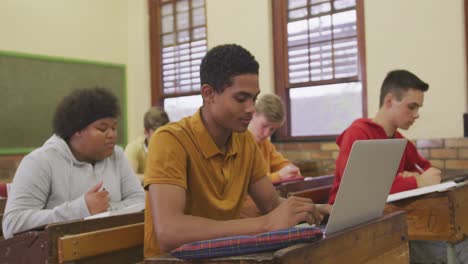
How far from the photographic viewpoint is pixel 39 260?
166 cm

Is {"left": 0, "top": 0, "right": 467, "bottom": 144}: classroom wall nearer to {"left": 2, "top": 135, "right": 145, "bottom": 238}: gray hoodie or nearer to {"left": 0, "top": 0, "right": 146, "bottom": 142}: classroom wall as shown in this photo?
{"left": 0, "top": 0, "right": 146, "bottom": 142}: classroom wall

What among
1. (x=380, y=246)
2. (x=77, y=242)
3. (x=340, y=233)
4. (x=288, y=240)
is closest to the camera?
(x=288, y=240)

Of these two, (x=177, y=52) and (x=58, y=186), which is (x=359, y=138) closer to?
(x=58, y=186)

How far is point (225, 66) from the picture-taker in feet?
5.20

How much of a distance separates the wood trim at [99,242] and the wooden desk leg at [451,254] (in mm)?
1225

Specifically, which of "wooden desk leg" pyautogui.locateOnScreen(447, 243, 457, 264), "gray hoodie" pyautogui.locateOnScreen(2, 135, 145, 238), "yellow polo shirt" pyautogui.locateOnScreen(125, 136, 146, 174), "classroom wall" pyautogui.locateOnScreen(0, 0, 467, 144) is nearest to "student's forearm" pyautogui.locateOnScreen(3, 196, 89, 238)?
"gray hoodie" pyautogui.locateOnScreen(2, 135, 145, 238)

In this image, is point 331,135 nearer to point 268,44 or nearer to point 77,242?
point 268,44

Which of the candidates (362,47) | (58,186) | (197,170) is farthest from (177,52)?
(197,170)

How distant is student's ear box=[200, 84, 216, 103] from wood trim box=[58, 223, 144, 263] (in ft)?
1.75

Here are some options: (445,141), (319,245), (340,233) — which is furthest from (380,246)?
(445,141)

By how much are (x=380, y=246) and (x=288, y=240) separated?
0.40 meters

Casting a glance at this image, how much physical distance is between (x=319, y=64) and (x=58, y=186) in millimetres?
2900

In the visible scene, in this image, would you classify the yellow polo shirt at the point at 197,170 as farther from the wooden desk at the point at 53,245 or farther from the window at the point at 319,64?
the window at the point at 319,64

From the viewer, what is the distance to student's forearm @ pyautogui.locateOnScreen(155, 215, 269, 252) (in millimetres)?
1313
